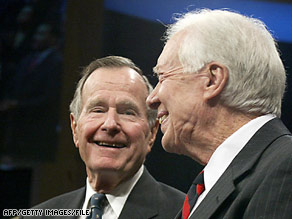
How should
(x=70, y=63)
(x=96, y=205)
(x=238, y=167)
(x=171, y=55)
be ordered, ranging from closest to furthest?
(x=238, y=167), (x=171, y=55), (x=96, y=205), (x=70, y=63)

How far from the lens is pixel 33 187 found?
101 inches

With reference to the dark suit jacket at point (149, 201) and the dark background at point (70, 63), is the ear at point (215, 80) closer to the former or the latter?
the dark suit jacket at point (149, 201)

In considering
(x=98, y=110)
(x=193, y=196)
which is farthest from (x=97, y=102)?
(x=193, y=196)

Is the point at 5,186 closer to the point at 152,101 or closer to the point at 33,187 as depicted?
the point at 33,187

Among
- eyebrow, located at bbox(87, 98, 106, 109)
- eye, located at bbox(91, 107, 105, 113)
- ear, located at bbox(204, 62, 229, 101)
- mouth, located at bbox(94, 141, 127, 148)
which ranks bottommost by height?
mouth, located at bbox(94, 141, 127, 148)

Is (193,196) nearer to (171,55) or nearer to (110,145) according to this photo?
(171,55)

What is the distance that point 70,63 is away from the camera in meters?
2.62

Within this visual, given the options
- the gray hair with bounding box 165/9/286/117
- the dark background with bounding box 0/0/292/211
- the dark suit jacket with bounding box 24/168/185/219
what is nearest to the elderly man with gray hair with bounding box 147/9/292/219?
the gray hair with bounding box 165/9/286/117

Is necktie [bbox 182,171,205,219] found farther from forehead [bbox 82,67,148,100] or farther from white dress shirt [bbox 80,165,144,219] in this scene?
forehead [bbox 82,67,148,100]

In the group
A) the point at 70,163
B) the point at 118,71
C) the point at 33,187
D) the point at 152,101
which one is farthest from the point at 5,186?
the point at 152,101

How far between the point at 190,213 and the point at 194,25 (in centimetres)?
57

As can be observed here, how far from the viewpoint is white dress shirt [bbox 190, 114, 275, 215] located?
1380 mm

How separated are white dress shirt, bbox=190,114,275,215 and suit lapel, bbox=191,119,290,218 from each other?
0.02 metres

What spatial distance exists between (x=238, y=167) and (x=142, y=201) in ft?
2.23
